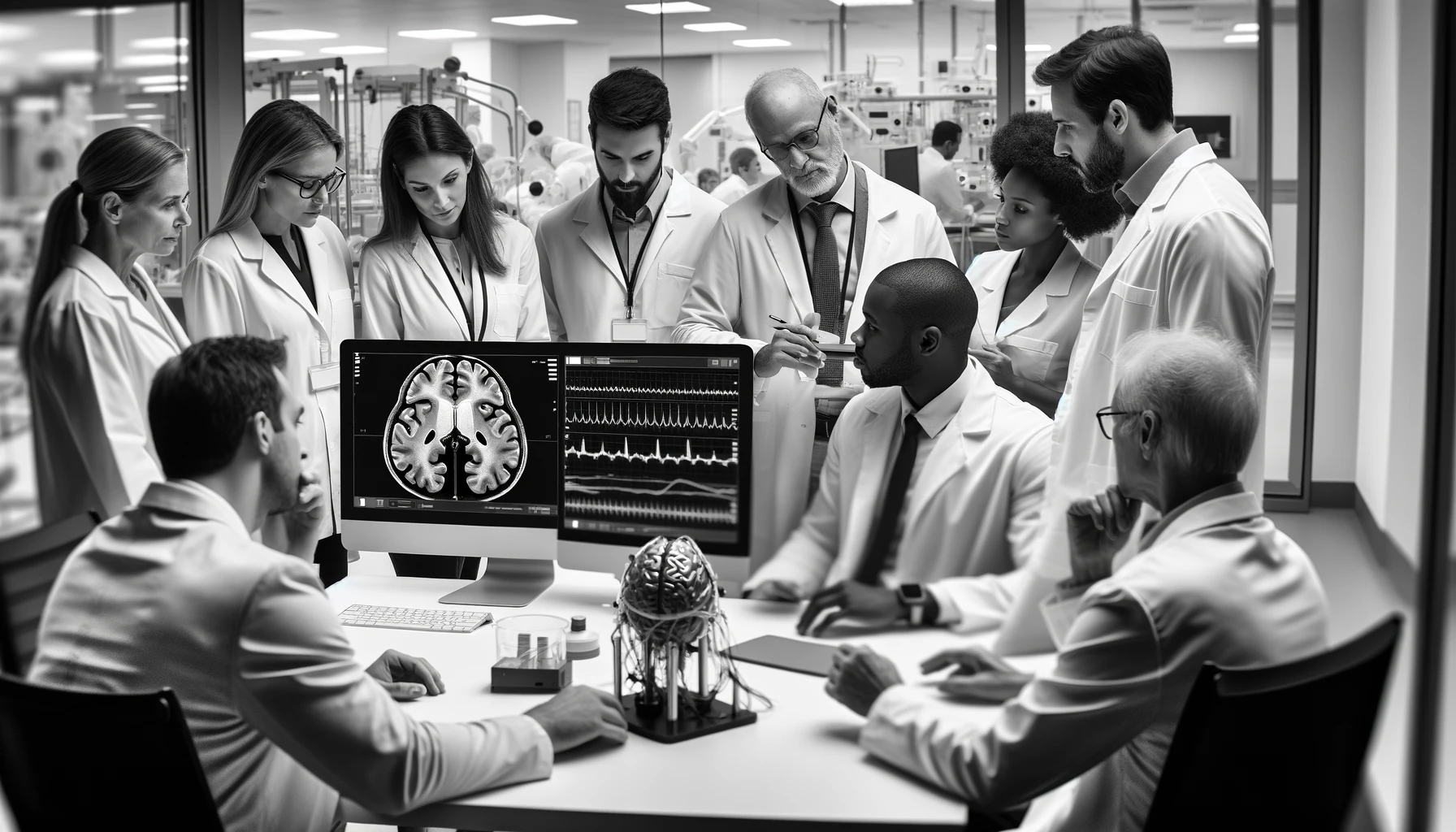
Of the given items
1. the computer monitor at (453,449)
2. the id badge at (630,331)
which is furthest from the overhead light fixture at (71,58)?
the id badge at (630,331)

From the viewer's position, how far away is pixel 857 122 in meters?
4.12

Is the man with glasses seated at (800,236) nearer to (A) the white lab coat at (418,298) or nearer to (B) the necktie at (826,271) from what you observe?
(B) the necktie at (826,271)

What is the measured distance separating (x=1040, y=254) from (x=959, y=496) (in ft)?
4.22

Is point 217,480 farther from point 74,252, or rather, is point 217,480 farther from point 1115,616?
point 1115,616

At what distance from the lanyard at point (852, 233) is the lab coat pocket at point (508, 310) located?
833 mm

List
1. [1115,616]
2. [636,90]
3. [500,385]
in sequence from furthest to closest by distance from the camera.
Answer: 1. [636,90]
2. [500,385]
3. [1115,616]

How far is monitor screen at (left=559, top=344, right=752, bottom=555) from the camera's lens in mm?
1832

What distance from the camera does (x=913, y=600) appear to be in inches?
61.6

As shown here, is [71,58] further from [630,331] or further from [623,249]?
[623,249]

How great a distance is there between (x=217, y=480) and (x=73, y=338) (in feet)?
1.57

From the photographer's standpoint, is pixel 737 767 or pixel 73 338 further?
pixel 73 338

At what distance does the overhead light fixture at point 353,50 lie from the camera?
14.1ft

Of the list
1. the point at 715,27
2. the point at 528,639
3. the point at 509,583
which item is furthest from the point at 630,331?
the point at 715,27

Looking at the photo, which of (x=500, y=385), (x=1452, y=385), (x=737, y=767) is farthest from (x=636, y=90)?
(x=1452, y=385)
